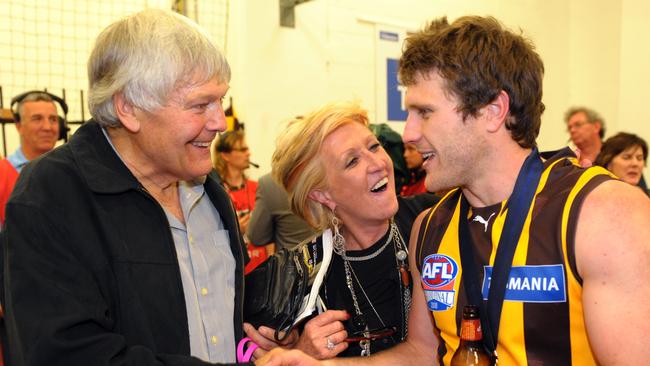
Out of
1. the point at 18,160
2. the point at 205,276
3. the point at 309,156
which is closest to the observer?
the point at 205,276

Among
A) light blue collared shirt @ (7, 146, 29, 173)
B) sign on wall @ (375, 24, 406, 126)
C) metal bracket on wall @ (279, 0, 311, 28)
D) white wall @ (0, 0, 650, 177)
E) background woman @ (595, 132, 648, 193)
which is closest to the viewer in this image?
light blue collared shirt @ (7, 146, 29, 173)

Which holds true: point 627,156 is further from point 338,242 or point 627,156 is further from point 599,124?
point 338,242

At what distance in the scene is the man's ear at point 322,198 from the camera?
2.45 meters

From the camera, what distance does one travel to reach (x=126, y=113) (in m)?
1.62

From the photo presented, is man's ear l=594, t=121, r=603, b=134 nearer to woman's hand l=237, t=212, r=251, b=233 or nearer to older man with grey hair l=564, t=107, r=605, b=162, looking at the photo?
older man with grey hair l=564, t=107, r=605, b=162

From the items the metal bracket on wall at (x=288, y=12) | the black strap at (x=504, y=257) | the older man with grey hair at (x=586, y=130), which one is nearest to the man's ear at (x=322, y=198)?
the black strap at (x=504, y=257)

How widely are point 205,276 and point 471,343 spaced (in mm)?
789

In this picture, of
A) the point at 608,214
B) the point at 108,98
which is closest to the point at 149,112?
the point at 108,98

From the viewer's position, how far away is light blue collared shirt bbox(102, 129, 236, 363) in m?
1.67

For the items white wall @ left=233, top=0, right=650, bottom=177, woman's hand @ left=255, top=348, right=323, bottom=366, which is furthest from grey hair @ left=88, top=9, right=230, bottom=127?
white wall @ left=233, top=0, right=650, bottom=177

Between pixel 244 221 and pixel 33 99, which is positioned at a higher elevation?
pixel 33 99

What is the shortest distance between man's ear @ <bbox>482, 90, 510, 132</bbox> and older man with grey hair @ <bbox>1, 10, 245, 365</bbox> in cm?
76

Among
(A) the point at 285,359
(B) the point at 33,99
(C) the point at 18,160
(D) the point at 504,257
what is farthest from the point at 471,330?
(B) the point at 33,99

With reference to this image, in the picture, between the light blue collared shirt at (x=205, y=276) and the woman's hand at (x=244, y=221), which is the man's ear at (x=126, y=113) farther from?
the woman's hand at (x=244, y=221)
